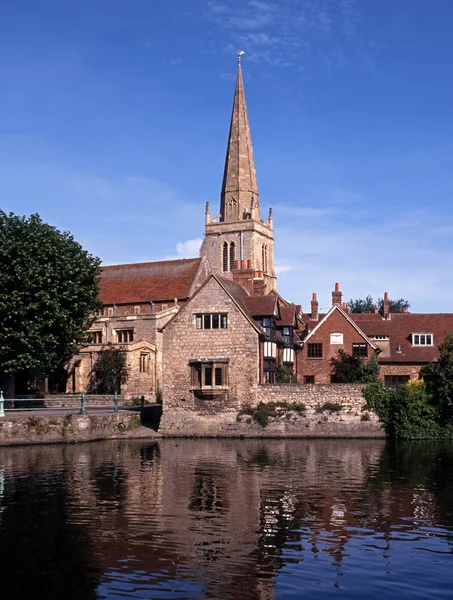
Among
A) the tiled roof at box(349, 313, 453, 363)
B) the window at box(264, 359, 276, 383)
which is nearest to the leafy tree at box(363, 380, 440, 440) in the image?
the window at box(264, 359, 276, 383)

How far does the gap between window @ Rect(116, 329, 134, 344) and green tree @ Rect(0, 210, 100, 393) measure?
17.9 m

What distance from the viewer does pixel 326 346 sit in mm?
60594

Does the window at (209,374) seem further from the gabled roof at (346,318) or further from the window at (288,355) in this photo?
the gabled roof at (346,318)

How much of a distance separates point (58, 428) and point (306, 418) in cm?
1651

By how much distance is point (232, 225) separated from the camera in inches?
4601

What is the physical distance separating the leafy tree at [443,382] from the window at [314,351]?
12789 millimetres

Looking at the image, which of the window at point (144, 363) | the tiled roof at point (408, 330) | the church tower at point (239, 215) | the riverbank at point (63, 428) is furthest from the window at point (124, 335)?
the church tower at point (239, 215)

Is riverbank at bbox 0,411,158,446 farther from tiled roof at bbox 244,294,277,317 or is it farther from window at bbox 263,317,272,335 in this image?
tiled roof at bbox 244,294,277,317

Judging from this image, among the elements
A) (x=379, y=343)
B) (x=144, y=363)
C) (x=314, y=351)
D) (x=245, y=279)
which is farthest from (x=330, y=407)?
(x=144, y=363)

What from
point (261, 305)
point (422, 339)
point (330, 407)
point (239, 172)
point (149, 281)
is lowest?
point (330, 407)

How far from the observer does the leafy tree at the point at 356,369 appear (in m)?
56.8

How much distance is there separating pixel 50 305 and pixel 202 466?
23512 millimetres

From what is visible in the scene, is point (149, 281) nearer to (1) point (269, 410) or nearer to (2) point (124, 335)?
(2) point (124, 335)

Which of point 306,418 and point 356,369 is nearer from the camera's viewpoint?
point 306,418
